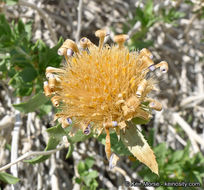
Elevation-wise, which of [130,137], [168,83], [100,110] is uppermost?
[168,83]

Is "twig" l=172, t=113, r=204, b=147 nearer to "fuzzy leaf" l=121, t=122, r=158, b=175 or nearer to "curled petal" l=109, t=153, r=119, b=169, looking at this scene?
"fuzzy leaf" l=121, t=122, r=158, b=175

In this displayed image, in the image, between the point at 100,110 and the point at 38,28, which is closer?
the point at 100,110

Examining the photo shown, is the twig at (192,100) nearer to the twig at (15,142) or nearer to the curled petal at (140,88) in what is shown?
the curled petal at (140,88)

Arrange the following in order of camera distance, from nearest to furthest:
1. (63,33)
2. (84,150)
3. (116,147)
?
(116,147)
(84,150)
(63,33)

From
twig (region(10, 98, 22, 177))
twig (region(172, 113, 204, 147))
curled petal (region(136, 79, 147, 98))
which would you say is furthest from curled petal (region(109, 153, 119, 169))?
twig (region(172, 113, 204, 147))

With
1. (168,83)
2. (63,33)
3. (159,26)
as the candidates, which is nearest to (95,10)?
(63,33)

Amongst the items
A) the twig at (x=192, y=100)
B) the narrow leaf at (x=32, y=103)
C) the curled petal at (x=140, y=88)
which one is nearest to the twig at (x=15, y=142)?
the narrow leaf at (x=32, y=103)

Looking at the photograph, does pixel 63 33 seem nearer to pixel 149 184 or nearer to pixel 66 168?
pixel 66 168
